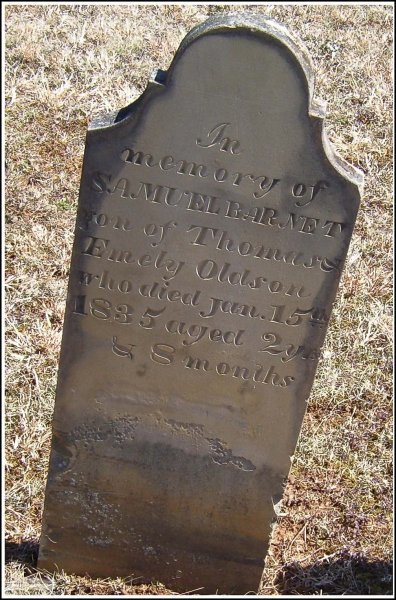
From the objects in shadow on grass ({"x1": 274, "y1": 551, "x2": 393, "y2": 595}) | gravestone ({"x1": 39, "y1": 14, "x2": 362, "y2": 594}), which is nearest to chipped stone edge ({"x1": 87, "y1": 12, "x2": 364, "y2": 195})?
gravestone ({"x1": 39, "y1": 14, "x2": 362, "y2": 594})

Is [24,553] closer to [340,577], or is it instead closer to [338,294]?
[340,577]

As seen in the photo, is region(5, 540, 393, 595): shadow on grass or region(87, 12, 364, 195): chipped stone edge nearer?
region(87, 12, 364, 195): chipped stone edge

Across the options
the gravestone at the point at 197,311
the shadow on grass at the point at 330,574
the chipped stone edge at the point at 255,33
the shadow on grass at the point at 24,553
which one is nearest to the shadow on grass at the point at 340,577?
the shadow on grass at the point at 330,574

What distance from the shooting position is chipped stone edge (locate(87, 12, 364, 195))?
247 cm

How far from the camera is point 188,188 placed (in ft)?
8.94

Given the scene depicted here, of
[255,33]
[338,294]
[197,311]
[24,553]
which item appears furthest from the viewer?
[338,294]

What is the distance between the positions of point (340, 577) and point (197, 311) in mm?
1564

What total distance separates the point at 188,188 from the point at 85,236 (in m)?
0.40

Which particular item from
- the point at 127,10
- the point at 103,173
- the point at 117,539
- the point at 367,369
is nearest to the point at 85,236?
the point at 103,173

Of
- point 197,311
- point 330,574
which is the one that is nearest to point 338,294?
point 330,574

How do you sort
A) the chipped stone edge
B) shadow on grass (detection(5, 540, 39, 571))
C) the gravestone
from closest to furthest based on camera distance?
the chipped stone edge
the gravestone
shadow on grass (detection(5, 540, 39, 571))

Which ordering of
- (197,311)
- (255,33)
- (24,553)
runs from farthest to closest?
1. (24,553)
2. (197,311)
3. (255,33)

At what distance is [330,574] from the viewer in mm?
3748

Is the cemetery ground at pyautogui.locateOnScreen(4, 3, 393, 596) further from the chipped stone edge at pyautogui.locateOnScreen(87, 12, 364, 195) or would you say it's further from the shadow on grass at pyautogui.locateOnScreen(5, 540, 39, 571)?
the chipped stone edge at pyautogui.locateOnScreen(87, 12, 364, 195)
